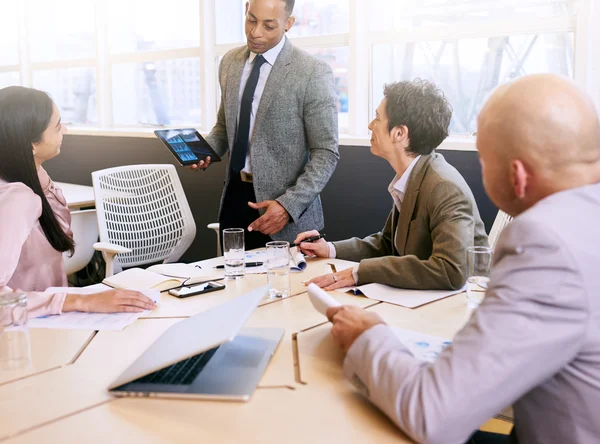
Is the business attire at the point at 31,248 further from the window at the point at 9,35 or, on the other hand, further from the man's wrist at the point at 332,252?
the window at the point at 9,35

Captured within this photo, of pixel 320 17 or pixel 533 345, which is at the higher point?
pixel 320 17

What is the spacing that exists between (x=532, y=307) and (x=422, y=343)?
0.50 metres

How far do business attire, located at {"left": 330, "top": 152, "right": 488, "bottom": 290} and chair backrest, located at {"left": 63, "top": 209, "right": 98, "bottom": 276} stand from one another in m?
1.81

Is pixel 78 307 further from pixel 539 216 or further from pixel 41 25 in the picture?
pixel 41 25

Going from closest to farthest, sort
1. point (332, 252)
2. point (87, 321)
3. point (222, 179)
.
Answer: point (87, 321)
point (332, 252)
point (222, 179)

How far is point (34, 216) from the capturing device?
191 cm

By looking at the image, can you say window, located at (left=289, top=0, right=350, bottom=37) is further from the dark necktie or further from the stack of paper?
the stack of paper

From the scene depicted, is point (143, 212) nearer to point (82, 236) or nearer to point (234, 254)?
point (82, 236)

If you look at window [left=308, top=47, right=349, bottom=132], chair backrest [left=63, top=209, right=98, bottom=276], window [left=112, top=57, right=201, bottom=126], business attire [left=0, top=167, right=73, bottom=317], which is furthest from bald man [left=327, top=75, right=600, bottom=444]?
window [left=112, top=57, right=201, bottom=126]

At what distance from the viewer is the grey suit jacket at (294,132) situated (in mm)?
2785

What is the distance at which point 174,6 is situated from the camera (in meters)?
4.70

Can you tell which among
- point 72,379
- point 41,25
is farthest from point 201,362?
point 41,25

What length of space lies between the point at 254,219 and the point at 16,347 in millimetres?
1559

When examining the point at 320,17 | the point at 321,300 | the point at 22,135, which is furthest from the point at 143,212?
the point at 321,300
